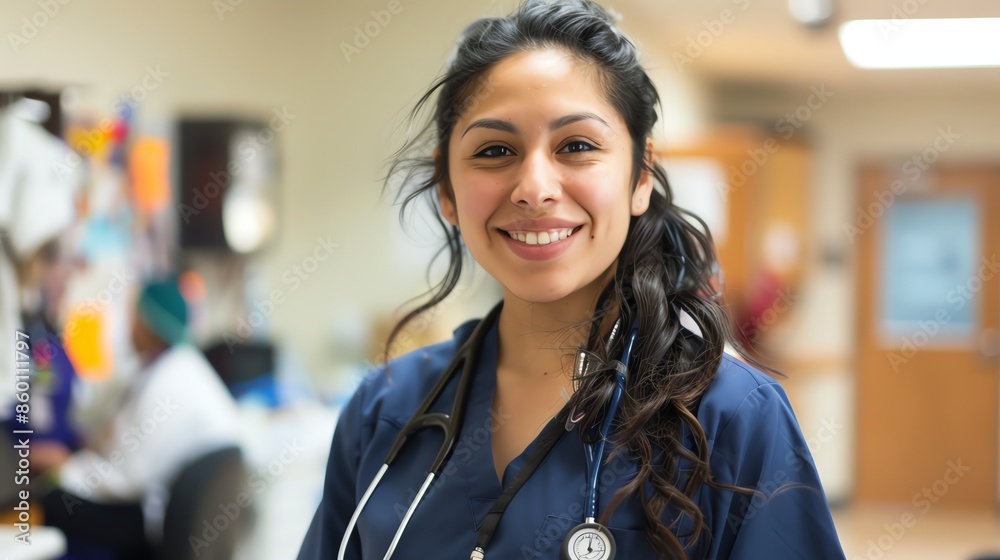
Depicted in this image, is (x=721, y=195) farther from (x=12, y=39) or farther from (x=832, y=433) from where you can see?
(x=12, y=39)

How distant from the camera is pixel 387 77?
3.58 m

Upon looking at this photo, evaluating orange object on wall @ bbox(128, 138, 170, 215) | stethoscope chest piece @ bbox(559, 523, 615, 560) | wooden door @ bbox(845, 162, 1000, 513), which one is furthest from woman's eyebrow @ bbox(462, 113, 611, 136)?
wooden door @ bbox(845, 162, 1000, 513)

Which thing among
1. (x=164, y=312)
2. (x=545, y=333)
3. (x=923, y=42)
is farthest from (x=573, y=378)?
(x=923, y=42)

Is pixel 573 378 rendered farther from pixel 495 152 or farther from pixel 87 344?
pixel 87 344

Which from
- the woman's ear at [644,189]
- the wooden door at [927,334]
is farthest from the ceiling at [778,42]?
the woman's ear at [644,189]

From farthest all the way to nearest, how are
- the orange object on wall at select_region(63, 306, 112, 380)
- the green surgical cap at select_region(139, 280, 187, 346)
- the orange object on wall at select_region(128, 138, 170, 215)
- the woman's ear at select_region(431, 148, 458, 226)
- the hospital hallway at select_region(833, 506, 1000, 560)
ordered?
the hospital hallway at select_region(833, 506, 1000, 560)
the orange object on wall at select_region(128, 138, 170, 215)
the green surgical cap at select_region(139, 280, 187, 346)
the orange object on wall at select_region(63, 306, 112, 380)
the woman's ear at select_region(431, 148, 458, 226)

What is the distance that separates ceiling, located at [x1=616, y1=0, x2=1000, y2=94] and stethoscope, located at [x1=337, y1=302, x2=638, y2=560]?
2670mm

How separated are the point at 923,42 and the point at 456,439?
3.97 m

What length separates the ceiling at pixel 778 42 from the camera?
384 centimetres

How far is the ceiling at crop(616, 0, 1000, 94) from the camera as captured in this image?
384 cm

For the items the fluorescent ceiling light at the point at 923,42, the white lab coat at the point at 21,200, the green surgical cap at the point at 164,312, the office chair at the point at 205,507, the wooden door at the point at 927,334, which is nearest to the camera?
the white lab coat at the point at 21,200

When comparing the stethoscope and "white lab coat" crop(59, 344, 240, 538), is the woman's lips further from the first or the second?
"white lab coat" crop(59, 344, 240, 538)

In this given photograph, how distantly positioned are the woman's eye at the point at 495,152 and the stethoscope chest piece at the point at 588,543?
0.42m

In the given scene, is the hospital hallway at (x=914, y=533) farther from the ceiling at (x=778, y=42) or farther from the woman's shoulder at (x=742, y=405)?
the woman's shoulder at (x=742, y=405)
